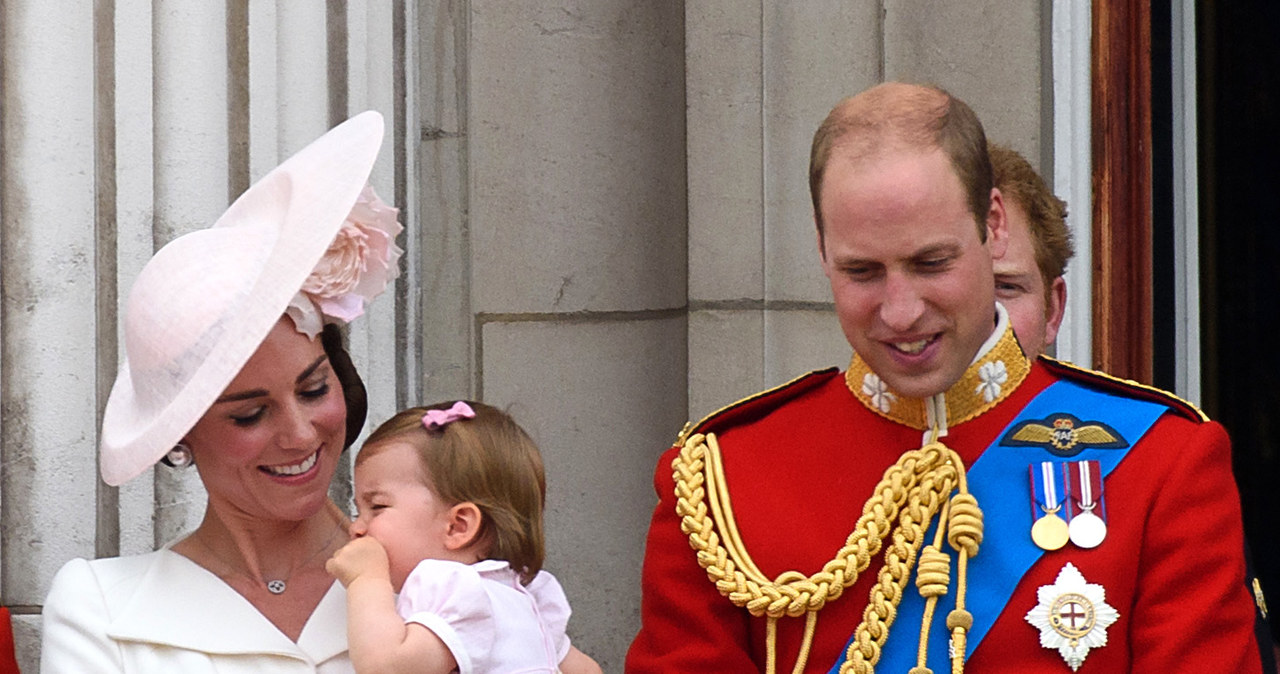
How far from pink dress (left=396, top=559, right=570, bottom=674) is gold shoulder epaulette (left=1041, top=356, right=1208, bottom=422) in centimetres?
80

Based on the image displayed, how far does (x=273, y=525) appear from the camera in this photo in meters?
2.67

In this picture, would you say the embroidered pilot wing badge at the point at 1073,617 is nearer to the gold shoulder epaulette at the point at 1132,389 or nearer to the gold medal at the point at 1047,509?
the gold medal at the point at 1047,509

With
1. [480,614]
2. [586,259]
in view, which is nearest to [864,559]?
[480,614]

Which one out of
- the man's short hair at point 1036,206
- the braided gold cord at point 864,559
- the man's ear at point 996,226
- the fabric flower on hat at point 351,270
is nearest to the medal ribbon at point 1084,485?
the braided gold cord at point 864,559

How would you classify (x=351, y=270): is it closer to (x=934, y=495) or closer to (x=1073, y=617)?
(x=934, y=495)

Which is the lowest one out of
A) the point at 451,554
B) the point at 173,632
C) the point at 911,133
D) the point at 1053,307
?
the point at 173,632

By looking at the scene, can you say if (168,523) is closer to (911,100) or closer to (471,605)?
(471,605)

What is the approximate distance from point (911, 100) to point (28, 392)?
1.93m

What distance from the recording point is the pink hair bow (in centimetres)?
257

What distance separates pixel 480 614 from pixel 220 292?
0.58 m

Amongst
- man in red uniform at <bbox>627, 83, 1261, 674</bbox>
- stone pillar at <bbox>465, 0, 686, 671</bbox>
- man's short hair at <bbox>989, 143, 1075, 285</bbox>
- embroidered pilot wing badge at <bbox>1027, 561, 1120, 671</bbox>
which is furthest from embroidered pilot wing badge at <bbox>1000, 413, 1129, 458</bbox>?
stone pillar at <bbox>465, 0, 686, 671</bbox>

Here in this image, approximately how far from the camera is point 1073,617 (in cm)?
213

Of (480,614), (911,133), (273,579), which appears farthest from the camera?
(273,579)

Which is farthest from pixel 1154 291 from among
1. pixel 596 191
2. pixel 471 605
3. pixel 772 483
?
pixel 471 605
